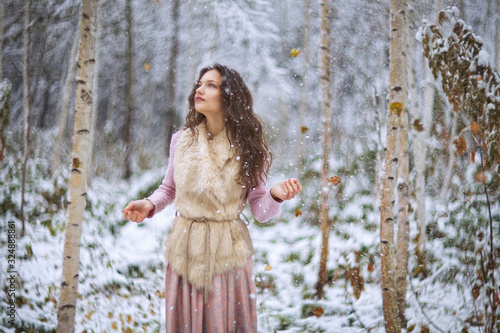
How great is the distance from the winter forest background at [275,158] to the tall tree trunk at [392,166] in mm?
313

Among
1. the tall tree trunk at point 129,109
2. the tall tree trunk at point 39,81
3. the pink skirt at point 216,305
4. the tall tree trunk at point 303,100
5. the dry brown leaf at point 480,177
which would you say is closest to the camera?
the pink skirt at point 216,305

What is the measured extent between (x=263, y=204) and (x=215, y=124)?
0.49 m

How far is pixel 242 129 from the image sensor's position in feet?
4.80

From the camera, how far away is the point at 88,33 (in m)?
1.86

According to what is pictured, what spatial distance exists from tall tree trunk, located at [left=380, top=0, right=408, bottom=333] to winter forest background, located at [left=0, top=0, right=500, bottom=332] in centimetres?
31

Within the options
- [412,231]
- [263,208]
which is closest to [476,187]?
[412,231]

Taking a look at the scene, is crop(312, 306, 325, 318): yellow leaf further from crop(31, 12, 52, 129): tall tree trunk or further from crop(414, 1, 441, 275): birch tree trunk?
crop(31, 12, 52, 129): tall tree trunk

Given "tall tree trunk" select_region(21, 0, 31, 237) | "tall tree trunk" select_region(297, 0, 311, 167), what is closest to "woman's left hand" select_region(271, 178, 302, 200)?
"tall tree trunk" select_region(297, 0, 311, 167)

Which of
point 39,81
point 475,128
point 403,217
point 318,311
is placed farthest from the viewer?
point 39,81

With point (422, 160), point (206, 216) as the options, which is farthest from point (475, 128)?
point (206, 216)

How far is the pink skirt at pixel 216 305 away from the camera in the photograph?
1277 millimetres

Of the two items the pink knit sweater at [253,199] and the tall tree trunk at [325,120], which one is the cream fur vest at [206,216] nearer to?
the pink knit sweater at [253,199]

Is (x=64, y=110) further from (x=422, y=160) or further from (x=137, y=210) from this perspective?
(x=422, y=160)

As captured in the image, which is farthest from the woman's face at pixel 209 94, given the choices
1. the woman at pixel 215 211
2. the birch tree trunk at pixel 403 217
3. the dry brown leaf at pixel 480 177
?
the dry brown leaf at pixel 480 177
